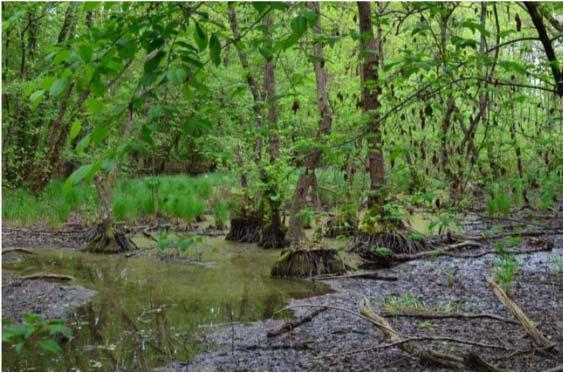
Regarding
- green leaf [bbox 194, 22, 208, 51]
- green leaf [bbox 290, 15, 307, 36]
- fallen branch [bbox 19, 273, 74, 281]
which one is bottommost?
fallen branch [bbox 19, 273, 74, 281]

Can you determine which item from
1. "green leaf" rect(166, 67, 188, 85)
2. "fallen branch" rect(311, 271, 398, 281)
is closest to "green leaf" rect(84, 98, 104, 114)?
"green leaf" rect(166, 67, 188, 85)

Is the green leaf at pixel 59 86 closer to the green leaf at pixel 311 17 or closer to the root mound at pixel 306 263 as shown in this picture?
the green leaf at pixel 311 17

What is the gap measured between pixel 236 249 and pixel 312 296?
12.1 ft

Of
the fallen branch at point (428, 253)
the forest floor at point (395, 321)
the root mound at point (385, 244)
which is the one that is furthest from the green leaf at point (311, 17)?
the root mound at point (385, 244)

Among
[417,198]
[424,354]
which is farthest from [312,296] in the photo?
[424,354]

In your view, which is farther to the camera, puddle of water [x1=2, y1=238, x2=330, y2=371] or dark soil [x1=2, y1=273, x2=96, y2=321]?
dark soil [x1=2, y1=273, x2=96, y2=321]

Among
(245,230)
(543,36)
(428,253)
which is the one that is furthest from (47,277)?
(543,36)

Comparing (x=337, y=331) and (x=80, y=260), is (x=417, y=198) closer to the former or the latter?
(x=337, y=331)

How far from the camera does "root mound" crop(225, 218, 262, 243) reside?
10648 millimetres

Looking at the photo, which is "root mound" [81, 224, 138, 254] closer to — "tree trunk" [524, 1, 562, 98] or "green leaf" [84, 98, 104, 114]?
"tree trunk" [524, 1, 562, 98]

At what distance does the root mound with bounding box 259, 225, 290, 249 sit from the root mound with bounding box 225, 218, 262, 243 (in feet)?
1.05

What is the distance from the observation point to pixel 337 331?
489cm

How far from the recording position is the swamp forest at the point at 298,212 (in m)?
2.01

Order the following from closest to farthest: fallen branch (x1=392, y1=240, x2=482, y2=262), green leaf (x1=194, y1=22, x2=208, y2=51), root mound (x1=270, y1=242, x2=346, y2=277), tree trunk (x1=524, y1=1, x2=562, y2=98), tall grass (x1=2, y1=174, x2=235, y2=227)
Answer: green leaf (x1=194, y1=22, x2=208, y2=51), tree trunk (x1=524, y1=1, x2=562, y2=98), root mound (x1=270, y1=242, x2=346, y2=277), fallen branch (x1=392, y1=240, x2=482, y2=262), tall grass (x1=2, y1=174, x2=235, y2=227)
